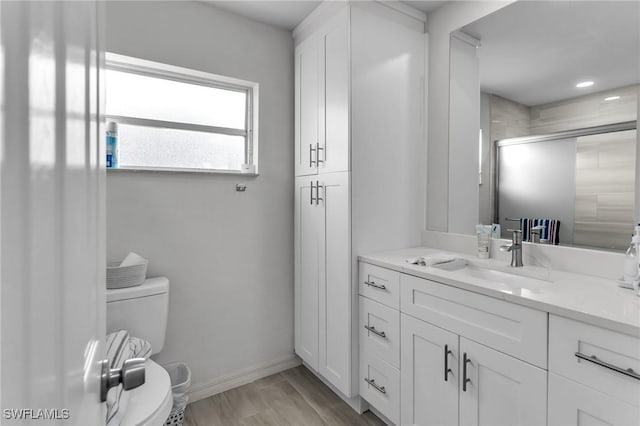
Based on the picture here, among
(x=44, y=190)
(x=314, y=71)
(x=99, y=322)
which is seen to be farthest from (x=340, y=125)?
(x=44, y=190)

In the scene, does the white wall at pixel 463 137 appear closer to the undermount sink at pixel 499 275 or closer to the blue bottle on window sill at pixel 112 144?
the undermount sink at pixel 499 275

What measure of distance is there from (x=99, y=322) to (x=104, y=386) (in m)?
0.11

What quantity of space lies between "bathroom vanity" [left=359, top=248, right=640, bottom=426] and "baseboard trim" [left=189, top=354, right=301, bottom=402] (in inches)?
28.1

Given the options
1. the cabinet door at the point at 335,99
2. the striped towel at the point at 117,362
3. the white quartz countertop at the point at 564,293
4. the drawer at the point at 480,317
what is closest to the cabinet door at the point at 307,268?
the cabinet door at the point at 335,99

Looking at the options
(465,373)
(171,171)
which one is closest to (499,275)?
(465,373)

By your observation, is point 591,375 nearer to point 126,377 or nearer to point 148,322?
point 126,377

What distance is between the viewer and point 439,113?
2.09 meters

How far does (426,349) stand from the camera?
150 cm

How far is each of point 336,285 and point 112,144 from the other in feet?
4.87

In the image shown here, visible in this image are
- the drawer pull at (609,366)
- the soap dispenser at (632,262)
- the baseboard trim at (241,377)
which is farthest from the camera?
the baseboard trim at (241,377)

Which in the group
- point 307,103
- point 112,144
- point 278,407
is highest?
point 307,103

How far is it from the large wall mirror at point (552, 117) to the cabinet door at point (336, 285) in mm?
750

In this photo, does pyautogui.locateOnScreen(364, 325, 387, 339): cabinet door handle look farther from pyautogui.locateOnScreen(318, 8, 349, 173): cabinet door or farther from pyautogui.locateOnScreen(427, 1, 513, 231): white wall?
pyautogui.locateOnScreen(318, 8, 349, 173): cabinet door

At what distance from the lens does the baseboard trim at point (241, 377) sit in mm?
2047
